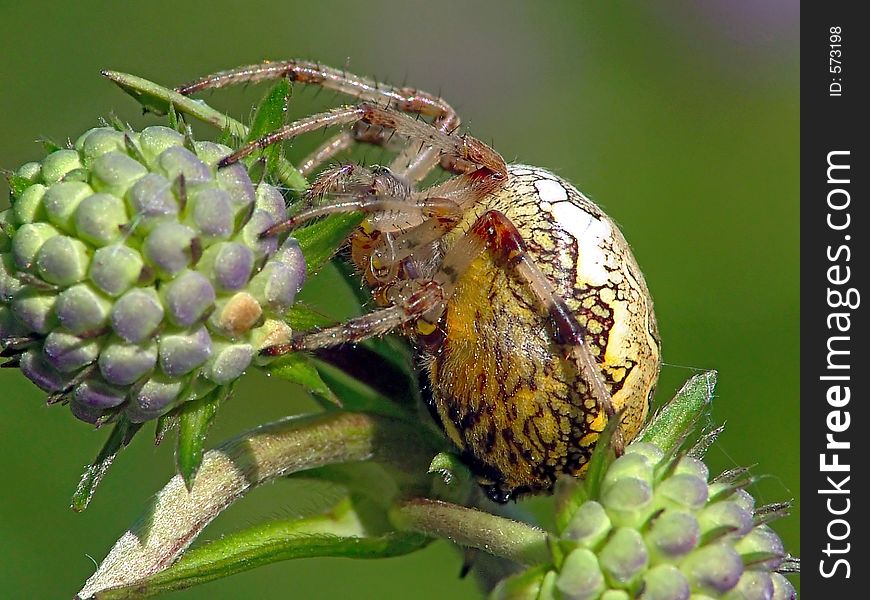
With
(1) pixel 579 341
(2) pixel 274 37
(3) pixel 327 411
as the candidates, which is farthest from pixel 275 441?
(2) pixel 274 37

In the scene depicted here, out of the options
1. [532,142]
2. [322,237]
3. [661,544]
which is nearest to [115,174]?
[322,237]

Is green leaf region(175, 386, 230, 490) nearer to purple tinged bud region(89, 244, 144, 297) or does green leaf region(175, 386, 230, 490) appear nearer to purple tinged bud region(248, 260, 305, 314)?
purple tinged bud region(248, 260, 305, 314)

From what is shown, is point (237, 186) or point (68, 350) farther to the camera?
point (237, 186)

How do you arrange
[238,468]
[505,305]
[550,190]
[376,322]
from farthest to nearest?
[550,190]
[505,305]
[376,322]
[238,468]

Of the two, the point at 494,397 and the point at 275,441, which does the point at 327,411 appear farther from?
the point at 494,397

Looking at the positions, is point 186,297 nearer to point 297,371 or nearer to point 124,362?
point 124,362

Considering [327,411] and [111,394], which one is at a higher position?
[111,394]
